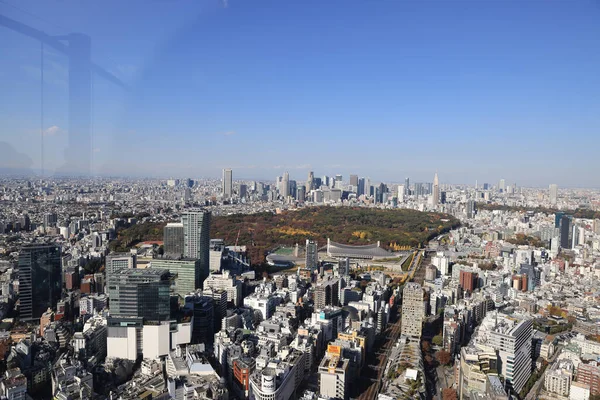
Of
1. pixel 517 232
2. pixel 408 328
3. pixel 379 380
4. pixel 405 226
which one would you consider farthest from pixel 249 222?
pixel 379 380

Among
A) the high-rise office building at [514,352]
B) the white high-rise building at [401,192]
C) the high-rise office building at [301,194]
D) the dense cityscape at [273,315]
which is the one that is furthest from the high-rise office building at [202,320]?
the white high-rise building at [401,192]

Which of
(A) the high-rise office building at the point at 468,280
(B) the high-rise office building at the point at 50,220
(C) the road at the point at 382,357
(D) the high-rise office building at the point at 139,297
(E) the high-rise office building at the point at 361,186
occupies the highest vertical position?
(E) the high-rise office building at the point at 361,186

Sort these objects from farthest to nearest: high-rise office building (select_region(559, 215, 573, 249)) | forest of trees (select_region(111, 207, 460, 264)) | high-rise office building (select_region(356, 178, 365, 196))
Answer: high-rise office building (select_region(356, 178, 365, 196))
forest of trees (select_region(111, 207, 460, 264))
high-rise office building (select_region(559, 215, 573, 249))

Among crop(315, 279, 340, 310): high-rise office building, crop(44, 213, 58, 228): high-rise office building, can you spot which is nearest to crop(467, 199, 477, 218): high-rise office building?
crop(315, 279, 340, 310): high-rise office building

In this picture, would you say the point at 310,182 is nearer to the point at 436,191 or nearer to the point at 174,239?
the point at 436,191

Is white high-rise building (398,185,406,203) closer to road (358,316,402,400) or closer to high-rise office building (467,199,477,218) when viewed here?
high-rise office building (467,199,477,218)

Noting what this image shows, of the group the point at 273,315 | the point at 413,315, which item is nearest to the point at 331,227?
the point at 273,315

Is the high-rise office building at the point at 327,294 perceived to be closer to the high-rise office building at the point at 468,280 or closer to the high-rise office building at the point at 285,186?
the high-rise office building at the point at 468,280
